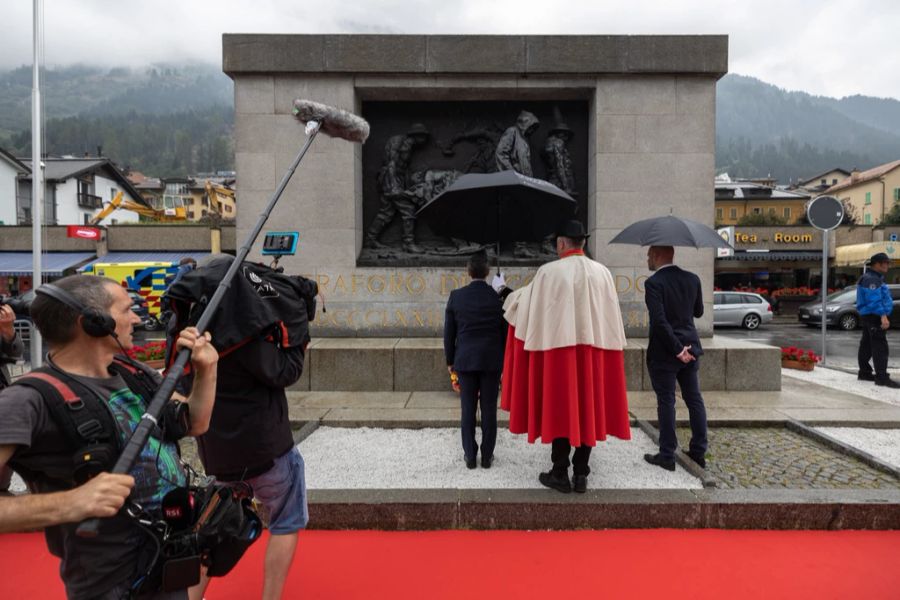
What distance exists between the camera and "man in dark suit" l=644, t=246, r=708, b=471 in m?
4.62

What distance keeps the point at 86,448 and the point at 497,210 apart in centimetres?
445

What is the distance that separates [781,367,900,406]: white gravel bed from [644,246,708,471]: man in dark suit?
178 inches

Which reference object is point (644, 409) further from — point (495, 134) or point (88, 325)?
point (88, 325)

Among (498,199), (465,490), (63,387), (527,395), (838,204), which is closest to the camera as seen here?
(63,387)

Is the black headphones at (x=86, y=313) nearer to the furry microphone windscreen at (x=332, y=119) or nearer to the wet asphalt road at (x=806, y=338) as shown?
the furry microphone windscreen at (x=332, y=119)

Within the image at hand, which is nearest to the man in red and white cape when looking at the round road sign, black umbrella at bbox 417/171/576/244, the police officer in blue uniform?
black umbrella at bbox 417/171/576/244

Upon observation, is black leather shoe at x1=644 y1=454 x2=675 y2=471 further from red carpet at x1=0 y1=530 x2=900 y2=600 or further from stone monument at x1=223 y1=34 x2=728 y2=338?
stone monument at x1=223 y1=34 x2=728 y2=338

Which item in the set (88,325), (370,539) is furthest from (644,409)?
(88,325)

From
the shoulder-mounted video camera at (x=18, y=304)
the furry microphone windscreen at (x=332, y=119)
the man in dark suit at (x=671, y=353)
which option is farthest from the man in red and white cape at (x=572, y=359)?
the shoulder-mounted video camera at (x=18, y=304)

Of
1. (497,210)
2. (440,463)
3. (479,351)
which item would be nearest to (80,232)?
(497,210)

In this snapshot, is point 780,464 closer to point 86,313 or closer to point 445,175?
point 86,313

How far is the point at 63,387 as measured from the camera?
1732 mm

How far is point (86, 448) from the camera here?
5.55 feet

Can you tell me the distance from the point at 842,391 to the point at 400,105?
8.17 metres
